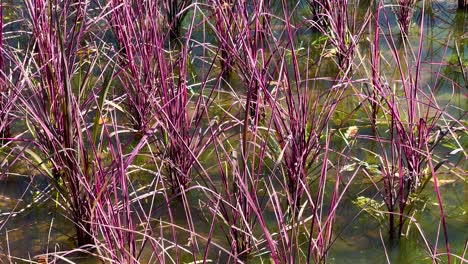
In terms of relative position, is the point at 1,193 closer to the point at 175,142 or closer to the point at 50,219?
the point at 50,219

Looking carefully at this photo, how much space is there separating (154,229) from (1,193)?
2.04 feet

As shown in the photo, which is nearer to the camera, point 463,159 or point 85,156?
point 85,156

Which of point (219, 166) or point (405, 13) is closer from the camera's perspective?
point (219, 166)

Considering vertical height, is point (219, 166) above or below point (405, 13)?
below

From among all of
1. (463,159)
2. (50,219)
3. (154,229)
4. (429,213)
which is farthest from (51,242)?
(463,159)

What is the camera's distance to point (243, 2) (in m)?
3.04

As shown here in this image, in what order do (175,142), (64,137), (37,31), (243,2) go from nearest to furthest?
1. (64,137)
2. (175,142)
3. (37,31)
4. (243,2)

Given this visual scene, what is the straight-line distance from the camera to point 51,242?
2.61m

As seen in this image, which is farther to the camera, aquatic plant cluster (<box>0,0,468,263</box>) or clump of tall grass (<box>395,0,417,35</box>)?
clump of tall grass (<box>395,0,417,35</box>)

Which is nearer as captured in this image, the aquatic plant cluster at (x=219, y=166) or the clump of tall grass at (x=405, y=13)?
the aquatic plant cluster at (x=219, y=166)

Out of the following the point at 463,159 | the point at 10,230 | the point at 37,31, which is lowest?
the point at 10,230

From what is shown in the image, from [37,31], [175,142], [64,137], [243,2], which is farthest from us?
[243,2]

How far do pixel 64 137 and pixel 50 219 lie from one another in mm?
405

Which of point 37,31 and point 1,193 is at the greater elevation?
point 37,31
